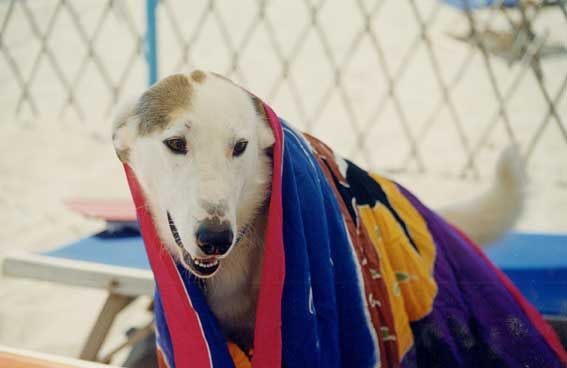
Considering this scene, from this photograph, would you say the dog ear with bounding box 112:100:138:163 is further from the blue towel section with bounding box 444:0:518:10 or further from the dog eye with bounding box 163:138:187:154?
the blue towel section with bounding box 444:0:518:10

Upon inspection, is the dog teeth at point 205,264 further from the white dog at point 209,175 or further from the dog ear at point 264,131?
the dog ear at point 264,131

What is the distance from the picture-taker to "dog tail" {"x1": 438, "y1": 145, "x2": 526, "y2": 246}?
1212 millimetres

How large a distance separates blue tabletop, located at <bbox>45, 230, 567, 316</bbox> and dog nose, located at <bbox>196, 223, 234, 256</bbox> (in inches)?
25.4

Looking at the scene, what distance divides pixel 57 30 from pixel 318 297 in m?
3.63

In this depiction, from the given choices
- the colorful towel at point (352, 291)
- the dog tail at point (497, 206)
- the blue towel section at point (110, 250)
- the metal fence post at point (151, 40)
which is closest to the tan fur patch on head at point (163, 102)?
the colorful towel at point (352, 291)

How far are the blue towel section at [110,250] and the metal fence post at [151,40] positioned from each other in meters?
0.75

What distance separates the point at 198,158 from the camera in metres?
0.71

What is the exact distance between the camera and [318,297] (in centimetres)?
79

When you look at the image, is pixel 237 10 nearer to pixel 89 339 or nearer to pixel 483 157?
pixel 483 157

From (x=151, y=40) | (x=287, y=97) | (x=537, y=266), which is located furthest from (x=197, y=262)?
(x=287, y=97)

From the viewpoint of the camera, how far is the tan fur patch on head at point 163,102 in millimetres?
743

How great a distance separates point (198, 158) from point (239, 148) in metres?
0.06

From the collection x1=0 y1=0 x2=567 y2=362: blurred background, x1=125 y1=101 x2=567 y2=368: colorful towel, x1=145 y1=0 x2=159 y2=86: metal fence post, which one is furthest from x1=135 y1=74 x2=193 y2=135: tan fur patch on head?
x1=145 y1=0 x2=159 y2=86: metal fence post

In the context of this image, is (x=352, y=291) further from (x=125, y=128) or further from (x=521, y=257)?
(x=521, y=257)
